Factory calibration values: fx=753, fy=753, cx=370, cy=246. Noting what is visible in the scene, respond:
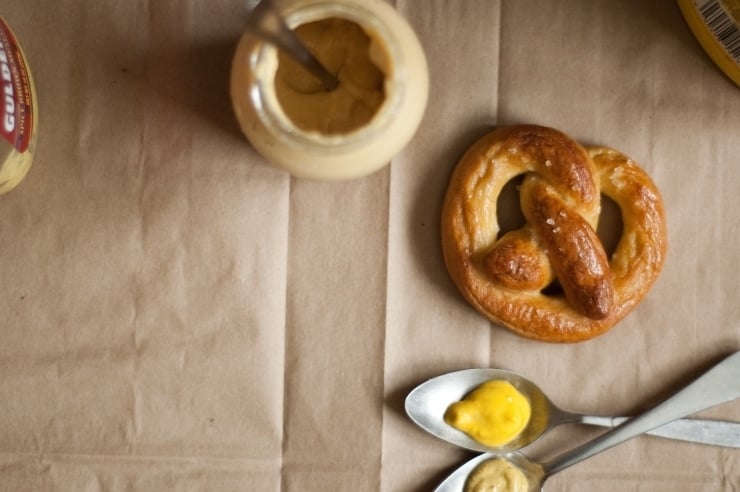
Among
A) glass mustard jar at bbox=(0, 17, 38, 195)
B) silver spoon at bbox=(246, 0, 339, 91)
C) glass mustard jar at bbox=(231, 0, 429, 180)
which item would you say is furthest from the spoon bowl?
glass mustard jar at bbox=(0, 17, 38, 195)

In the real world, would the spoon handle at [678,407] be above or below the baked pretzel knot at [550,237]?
below

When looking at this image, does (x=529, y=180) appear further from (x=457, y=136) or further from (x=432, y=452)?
(x=432, y=452)

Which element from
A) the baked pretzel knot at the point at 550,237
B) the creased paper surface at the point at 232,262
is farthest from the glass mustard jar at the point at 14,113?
the baked pretzel knot at the point at 550,237

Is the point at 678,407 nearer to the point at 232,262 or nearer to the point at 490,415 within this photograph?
the point at 490,415

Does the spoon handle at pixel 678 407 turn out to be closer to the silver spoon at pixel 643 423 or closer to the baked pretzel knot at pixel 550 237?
the silver spoon at pixel 643 423

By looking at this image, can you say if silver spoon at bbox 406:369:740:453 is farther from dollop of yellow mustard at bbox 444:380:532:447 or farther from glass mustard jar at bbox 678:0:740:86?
glass mustard jar at bbox 678:0:740:86

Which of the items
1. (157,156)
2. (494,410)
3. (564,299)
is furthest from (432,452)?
(157,156)

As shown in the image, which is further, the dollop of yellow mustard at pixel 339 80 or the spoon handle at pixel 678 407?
the spoon handle at pixel 678 407
